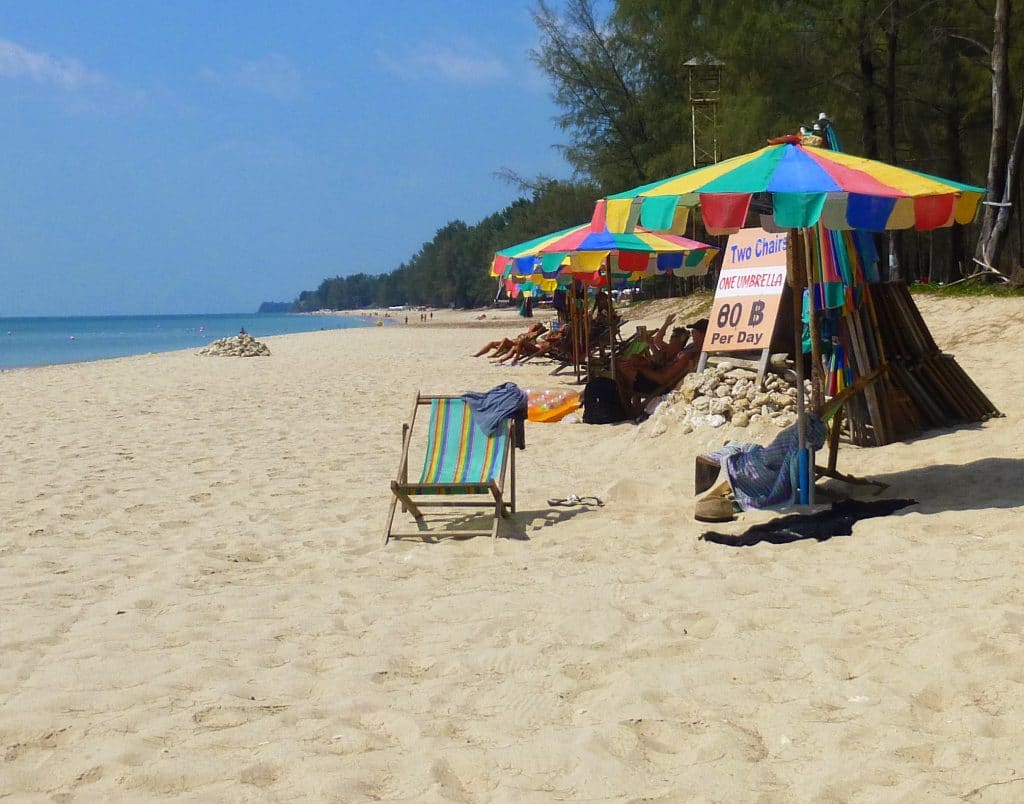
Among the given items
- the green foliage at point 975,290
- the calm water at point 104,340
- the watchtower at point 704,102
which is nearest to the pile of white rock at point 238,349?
the calm water at point 104,340

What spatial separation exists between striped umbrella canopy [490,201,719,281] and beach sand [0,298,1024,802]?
3335 mm

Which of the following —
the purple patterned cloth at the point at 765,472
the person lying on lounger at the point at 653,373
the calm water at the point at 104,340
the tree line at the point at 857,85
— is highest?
the tree line at the point at 857,85

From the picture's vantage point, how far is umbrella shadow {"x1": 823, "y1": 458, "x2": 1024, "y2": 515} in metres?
5.07

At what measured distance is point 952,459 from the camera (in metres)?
6.05

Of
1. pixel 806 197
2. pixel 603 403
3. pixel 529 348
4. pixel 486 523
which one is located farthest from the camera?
pixel 529 348

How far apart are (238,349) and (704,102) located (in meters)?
13.0

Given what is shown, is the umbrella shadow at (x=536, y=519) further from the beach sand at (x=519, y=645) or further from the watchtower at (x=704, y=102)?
the watchtower at (x=704, y=102)

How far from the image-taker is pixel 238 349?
23188 millimetres

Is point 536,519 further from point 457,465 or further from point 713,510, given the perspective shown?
point 713,510

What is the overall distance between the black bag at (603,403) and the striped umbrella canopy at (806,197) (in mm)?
4228

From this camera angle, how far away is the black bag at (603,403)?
9.12 metres

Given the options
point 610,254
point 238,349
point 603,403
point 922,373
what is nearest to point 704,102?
point 238,349

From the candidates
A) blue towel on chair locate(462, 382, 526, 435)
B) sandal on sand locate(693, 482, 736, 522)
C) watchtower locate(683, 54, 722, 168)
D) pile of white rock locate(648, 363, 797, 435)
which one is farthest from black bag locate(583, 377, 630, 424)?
watchtower locate(683, 54, 722, 168)

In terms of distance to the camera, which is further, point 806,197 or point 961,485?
point 961,485
